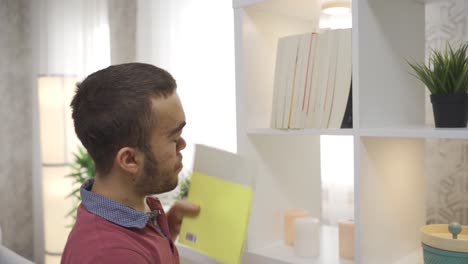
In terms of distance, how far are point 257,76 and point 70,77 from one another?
6.94 ft

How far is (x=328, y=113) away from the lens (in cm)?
112

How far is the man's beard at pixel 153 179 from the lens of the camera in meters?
0.89

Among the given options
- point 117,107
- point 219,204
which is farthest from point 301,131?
point 117,107

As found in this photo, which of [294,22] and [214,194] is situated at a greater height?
[294,22]

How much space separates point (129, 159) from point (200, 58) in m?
1.39

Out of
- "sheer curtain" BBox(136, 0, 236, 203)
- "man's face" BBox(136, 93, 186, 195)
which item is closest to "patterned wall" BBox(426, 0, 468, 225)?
"man's face" BBox(136, 93, 186, 195)

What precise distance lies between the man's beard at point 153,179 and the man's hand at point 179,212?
0.68 ft

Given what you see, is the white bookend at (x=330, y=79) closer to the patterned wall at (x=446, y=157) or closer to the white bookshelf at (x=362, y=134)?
the white bookshelf at (x=362, y=134)

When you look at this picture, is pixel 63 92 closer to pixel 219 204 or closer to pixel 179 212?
pixel 179 212

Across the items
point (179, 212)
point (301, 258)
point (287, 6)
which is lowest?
point (301, 258)

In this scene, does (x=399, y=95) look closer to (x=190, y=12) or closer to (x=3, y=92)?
(x=190, y=12)

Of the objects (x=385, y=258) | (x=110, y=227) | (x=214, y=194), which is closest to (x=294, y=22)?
(x=214, y=194)

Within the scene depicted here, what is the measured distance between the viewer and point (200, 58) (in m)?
2.21

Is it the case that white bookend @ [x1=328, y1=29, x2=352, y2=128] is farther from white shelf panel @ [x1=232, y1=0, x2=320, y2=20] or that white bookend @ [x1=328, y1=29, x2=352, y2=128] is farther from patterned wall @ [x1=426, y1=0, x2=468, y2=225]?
patterned wall @ [x1=426, y1=0, x2=468, y2=225]
